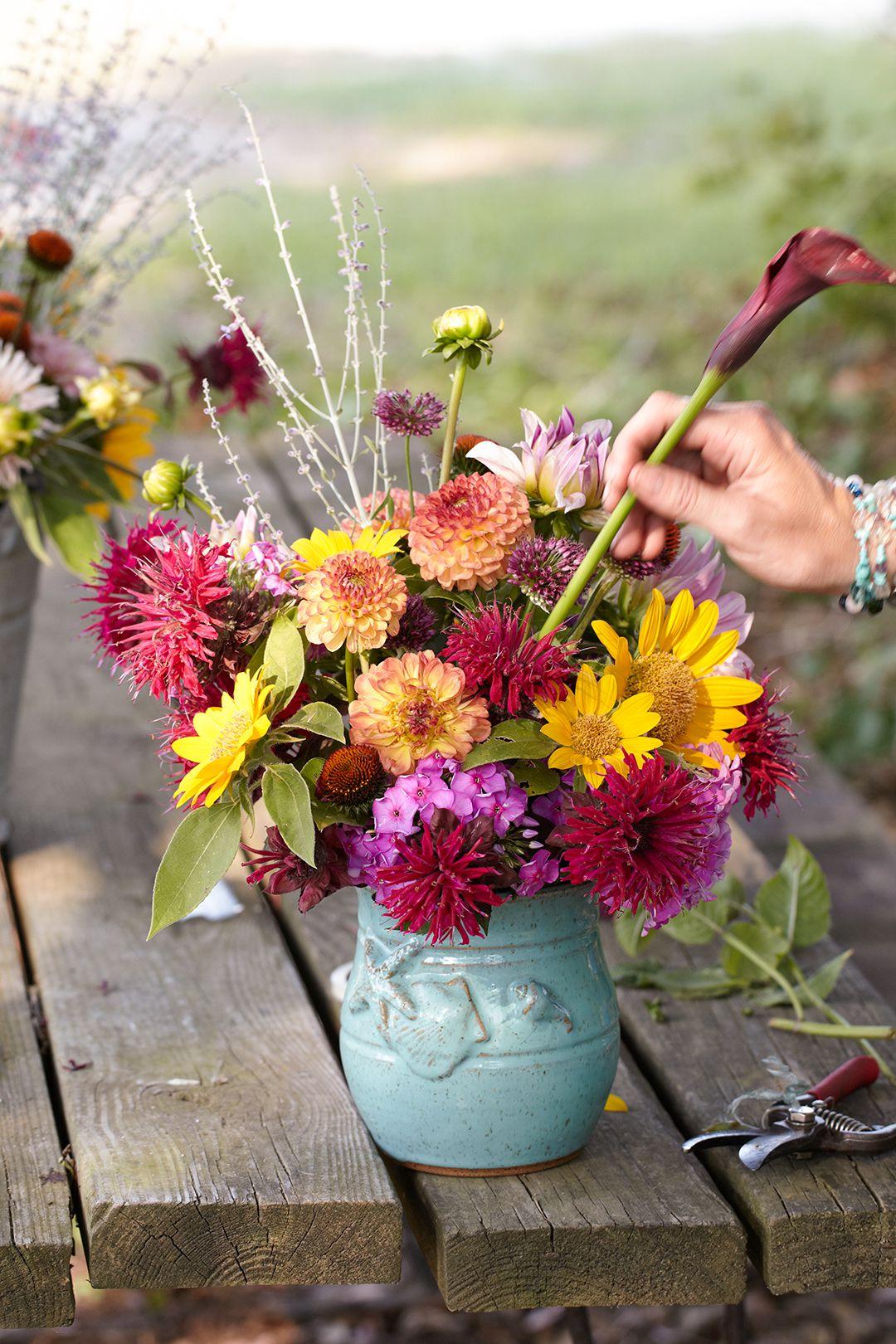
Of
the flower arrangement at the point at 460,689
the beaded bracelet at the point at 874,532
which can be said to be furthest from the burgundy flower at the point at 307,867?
the beaded bracelet at the point at 874,532

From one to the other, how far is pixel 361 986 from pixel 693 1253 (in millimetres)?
291

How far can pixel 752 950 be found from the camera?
4.73ft

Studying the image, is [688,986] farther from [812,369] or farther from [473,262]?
[473,262]

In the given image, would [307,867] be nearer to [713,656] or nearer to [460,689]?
[460,689]

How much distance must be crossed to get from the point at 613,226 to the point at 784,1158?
734cm

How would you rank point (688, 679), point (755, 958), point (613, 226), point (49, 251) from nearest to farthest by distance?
point (688, 679)
point (755, 958)
point (49, 251)
point (613, 226)

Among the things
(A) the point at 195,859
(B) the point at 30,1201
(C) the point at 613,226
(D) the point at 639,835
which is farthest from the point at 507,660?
(C) the point at 613,226

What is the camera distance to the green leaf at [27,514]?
1.65 m

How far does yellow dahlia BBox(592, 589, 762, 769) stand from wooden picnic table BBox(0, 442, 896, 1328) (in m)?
0.33

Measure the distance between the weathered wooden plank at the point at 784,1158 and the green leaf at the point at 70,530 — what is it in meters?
0.71

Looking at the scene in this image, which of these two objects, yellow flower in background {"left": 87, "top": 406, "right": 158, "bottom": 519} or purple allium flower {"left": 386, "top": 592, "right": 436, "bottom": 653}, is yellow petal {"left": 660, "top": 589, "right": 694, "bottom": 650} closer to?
purple allium flower {"left": 386, "top": 592, "right": 436, "bottom": 653}

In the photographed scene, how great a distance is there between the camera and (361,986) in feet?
3.66

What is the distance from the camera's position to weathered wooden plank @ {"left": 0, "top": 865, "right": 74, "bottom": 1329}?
103cm

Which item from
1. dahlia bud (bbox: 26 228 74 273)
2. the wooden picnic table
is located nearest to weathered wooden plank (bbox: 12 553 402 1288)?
the wooden picnic table
